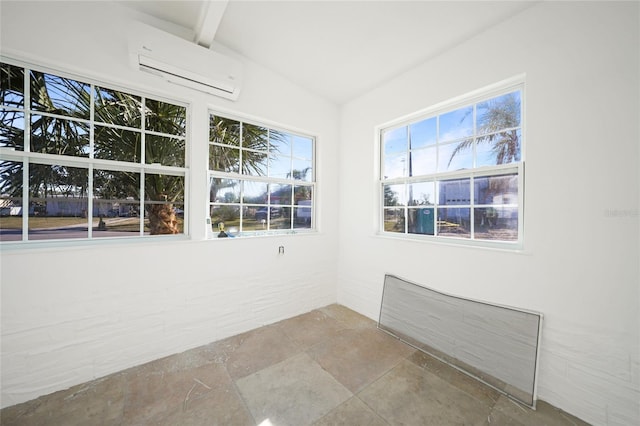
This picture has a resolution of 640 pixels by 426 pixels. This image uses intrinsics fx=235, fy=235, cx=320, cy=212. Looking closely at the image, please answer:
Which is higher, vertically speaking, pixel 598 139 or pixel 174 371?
pixel 598 139

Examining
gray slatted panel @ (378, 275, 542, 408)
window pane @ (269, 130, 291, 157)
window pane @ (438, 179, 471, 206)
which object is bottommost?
gray slatted panel @ (378, 275, 542, 408)

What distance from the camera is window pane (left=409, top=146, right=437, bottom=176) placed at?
99.8 inches

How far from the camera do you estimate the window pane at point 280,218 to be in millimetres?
2940

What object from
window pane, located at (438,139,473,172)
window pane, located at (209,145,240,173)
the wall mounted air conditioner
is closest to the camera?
the wall mounted air conditioner

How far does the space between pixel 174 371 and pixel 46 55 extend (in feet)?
8.45

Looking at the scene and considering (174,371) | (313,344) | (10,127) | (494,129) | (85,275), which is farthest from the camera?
(313,344)

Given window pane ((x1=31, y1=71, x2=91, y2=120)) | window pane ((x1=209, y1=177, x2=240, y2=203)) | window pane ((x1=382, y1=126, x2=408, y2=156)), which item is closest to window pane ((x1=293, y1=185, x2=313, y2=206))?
window pane ((x1=209, y1=177, x2=240, y2=203))

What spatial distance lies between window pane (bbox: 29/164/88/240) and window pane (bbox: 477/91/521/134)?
344cm

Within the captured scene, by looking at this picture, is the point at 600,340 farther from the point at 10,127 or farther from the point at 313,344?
the point at 10,127

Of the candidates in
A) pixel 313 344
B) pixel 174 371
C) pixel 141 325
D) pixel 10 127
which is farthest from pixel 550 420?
pixel 10 127

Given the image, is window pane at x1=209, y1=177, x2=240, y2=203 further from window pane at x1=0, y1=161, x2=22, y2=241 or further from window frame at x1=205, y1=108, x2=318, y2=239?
window pane at x1=0, y1=161, x2=22, y2=241

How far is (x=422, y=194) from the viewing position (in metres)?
2.62

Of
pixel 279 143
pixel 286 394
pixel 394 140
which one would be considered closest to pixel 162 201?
pixel 279 143

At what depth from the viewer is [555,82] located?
5.64ft
